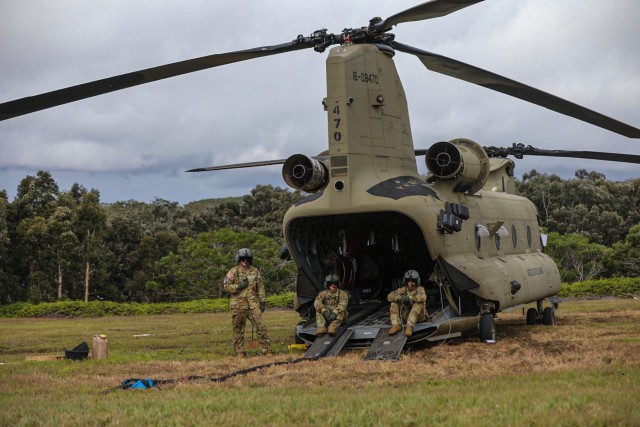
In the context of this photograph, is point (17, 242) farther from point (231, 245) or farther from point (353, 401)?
point (353, 401)

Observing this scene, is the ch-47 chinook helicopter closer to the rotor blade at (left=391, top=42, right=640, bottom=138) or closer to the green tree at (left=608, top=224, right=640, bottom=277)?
the rotor blade at (left=391, top=42, right=640, bottom=138)

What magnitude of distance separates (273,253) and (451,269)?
28175 mm

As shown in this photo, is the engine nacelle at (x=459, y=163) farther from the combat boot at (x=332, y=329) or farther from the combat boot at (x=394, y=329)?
the combat boot at (x=332, y=329)

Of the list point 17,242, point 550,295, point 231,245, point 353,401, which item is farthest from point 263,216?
Answer: point 353,401

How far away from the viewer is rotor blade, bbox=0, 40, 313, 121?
10344mm

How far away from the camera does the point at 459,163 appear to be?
14.2 m

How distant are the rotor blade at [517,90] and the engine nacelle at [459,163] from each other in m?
1.47

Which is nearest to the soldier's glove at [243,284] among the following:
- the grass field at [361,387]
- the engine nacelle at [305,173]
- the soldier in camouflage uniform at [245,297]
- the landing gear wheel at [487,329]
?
the soldier in camouflage uniform at [245,297]

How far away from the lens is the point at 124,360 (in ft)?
41.4

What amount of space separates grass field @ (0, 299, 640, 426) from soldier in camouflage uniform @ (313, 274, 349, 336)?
2.72ft

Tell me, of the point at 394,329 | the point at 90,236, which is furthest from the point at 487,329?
the point at 90,236

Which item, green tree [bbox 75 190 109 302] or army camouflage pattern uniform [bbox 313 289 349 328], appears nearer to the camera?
army camouflage pattern uniform [bbox 313 289 349 328]

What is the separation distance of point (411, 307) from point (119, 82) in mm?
6362

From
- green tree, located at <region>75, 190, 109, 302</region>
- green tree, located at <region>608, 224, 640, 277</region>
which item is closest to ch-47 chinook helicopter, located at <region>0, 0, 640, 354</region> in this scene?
green tree, located at <region>608, 224, 640, 277</region>
